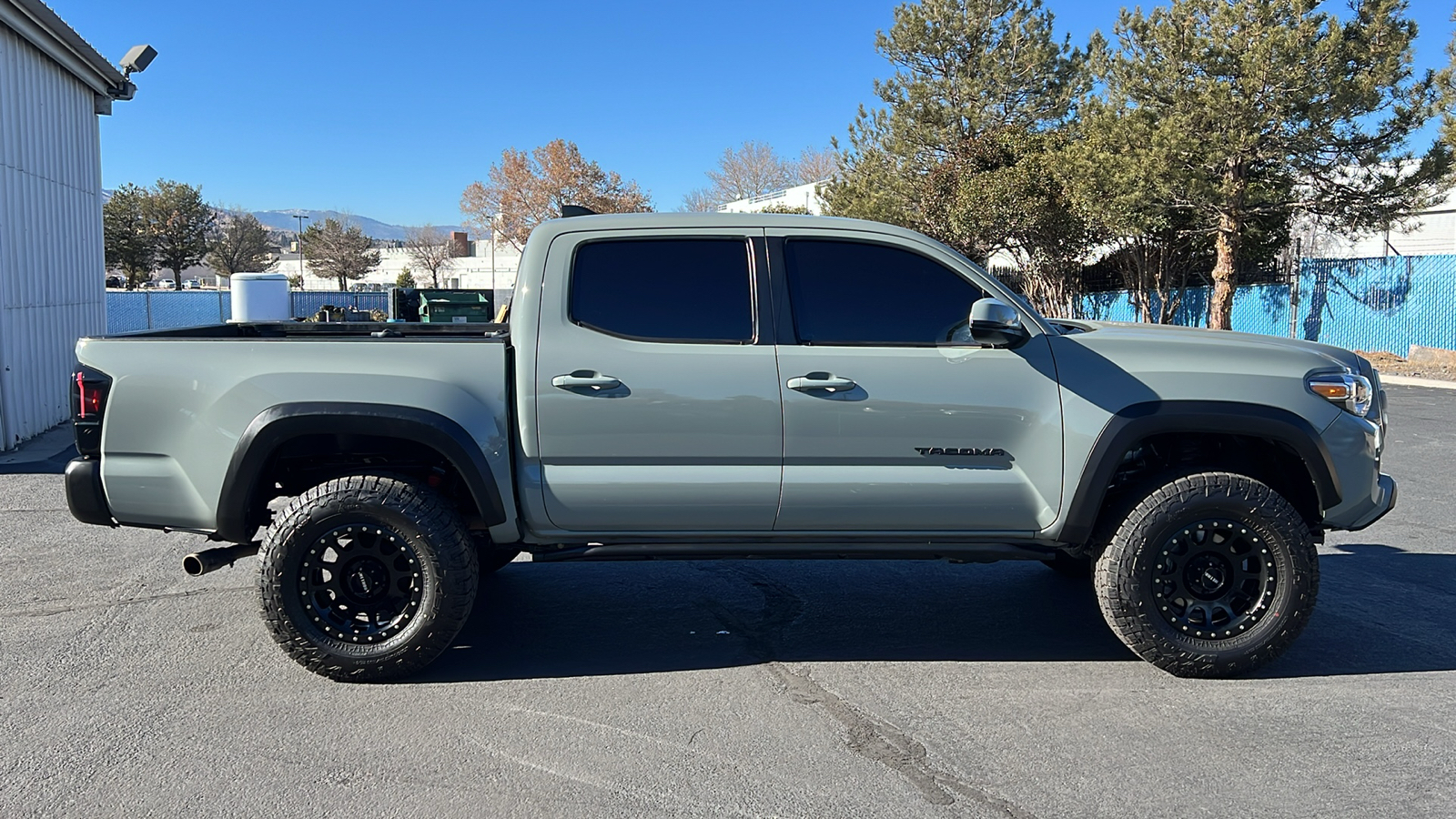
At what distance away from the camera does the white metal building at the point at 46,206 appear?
36.7ft

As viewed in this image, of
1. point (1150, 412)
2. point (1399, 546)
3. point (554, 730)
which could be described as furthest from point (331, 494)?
point (1399, 546)

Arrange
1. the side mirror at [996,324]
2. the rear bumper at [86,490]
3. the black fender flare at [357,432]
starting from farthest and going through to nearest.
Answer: the rear bumper at [86,490] < the black fender flare at [357,432] < the side mirror at [996,324]

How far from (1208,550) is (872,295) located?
5.94 ft

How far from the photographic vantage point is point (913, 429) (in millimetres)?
4488

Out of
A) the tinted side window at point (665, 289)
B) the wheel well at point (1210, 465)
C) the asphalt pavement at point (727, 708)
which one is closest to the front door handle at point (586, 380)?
the tinted side window at point (665, 289)

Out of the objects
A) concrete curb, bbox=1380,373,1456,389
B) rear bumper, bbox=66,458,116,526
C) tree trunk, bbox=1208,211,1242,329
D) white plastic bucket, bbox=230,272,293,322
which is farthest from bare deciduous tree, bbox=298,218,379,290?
rear bumper, bbox=66,458,116,526

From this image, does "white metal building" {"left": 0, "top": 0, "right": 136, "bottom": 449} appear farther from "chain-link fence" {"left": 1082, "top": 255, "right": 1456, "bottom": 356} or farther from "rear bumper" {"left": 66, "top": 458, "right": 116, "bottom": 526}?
"chain-link fence" {"left": 1082, "top": 255, "right": 1456, "bottom": 356}

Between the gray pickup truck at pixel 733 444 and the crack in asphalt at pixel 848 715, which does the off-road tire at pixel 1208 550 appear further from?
the crack in asphalt at pixel 848 715

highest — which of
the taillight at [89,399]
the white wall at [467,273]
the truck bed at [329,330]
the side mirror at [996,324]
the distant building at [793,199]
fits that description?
the distant building at [793,199]

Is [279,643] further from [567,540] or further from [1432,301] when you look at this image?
[1432,301]

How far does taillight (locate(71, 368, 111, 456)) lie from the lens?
446 centimetres

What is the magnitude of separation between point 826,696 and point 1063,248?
2940 centimetres

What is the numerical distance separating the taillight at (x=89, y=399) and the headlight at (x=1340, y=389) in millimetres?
5064

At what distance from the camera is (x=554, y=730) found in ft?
13.3
